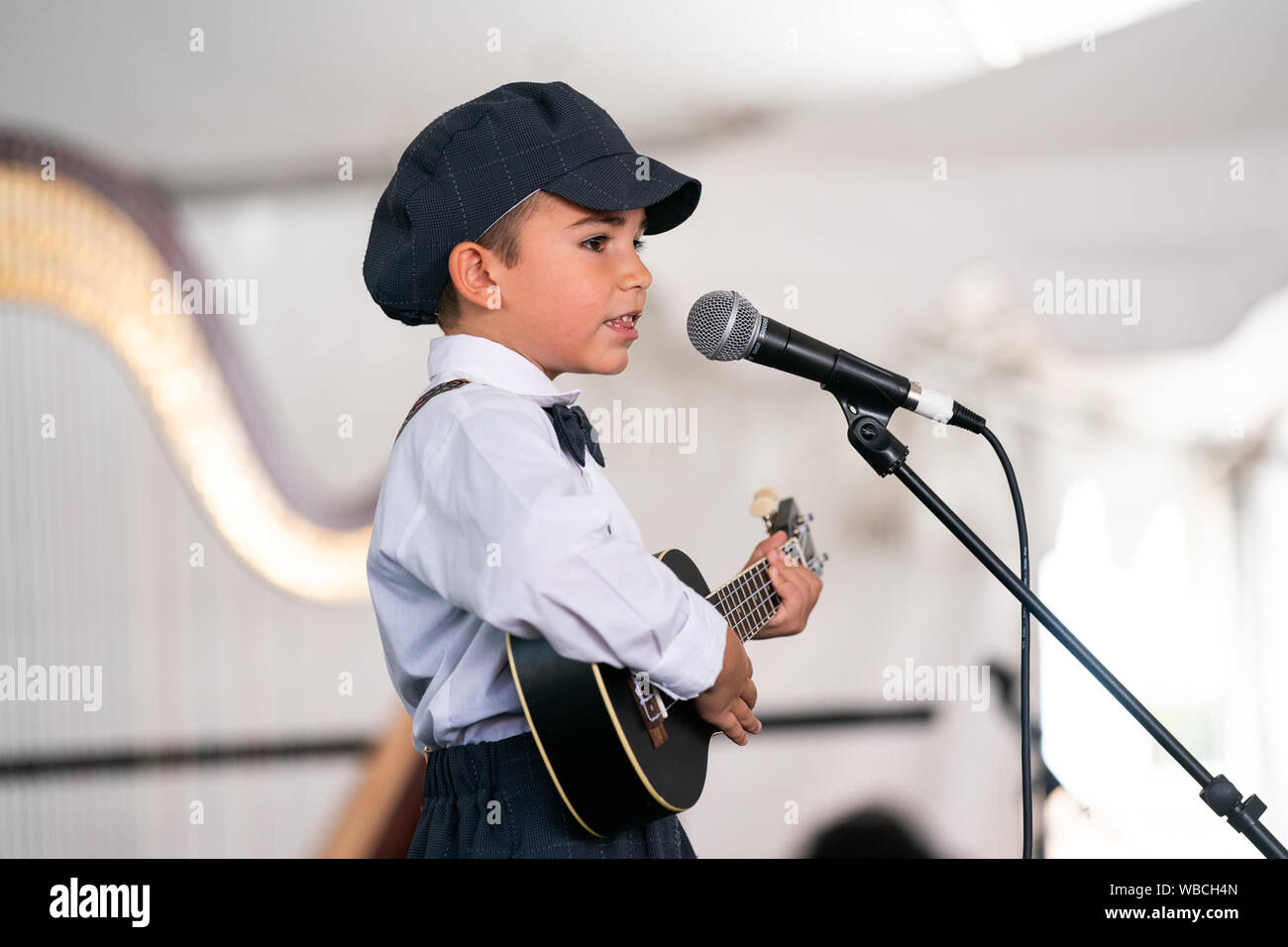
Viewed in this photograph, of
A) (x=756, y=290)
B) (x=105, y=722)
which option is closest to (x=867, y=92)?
(x=756, y=290)

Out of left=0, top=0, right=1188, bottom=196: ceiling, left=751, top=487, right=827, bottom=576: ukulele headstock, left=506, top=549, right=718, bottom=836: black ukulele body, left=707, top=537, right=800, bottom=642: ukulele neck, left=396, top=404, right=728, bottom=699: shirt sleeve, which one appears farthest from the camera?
left=0, top=0, right=1188, bottom=196: ceiling

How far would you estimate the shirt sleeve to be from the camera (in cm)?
94

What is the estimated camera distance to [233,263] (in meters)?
2.45

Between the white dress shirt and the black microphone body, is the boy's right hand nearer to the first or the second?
the white dress shirt

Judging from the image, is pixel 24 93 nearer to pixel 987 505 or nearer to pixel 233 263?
pixel 233 263

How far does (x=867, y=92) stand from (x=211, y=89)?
4.95 feet

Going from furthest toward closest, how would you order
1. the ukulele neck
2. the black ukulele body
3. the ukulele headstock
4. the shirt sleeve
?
the ukulele headstock
the ukulele neck
the black ukulele body
the shirt sleeve

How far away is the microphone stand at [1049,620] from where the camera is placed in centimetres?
109

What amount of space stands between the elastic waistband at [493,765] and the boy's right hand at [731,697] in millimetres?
181

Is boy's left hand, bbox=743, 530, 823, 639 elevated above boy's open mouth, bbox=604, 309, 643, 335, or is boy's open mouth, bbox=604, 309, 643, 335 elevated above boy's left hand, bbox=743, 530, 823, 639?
boy's open mouth, bbox=604, 309, 643, 335

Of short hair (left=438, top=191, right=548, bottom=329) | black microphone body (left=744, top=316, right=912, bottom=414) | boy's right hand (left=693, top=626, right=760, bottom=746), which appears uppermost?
short hair (left=438, top=191, right=548, bottom=329)

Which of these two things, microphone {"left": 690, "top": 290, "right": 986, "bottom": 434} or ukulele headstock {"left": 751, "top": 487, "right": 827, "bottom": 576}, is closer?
microphone {"left": 690, "top": 290, "right": 986, "bottom": 434}

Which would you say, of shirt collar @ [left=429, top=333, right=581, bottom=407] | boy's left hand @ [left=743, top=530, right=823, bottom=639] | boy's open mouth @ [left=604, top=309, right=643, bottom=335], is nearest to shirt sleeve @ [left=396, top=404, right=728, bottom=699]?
shirt collar @ [left=429, top=333, right=581, bottom=407]

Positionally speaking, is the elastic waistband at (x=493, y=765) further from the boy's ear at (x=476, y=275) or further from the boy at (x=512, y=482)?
the boy's ear at (x=476, y=275)
